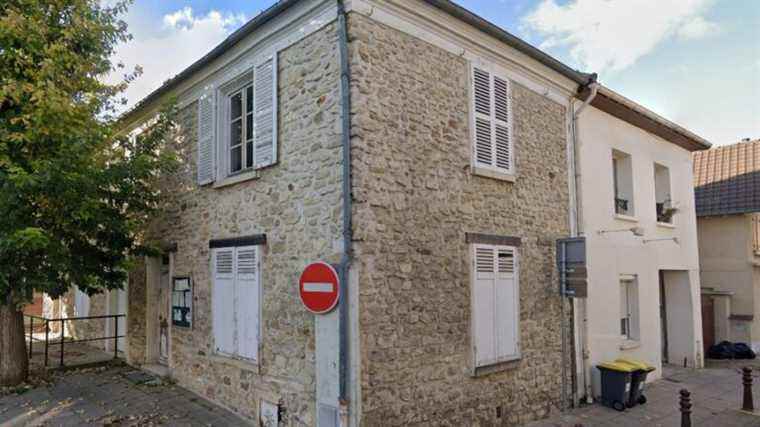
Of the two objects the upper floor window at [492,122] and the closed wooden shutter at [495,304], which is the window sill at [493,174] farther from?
the closed wooden shutter at [495,304]

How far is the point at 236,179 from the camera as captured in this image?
742 cm

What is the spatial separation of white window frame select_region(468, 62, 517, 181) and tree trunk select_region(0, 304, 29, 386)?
802 centimetres

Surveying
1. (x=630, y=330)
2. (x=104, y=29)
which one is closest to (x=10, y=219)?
(x=104, y=29)

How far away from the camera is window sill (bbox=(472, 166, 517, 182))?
7.13m

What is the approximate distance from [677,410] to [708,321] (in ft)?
24.1

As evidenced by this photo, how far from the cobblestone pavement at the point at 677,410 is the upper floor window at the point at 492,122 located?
13.2ft

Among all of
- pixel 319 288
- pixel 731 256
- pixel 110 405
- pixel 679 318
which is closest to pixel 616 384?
pixel 679 318

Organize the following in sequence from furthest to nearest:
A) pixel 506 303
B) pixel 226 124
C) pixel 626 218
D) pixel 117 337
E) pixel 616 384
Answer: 1. pixel 117 337
2. pixel 626 218
3. pixel 616 384
4. pixel 226 124
5. pixel 506 303

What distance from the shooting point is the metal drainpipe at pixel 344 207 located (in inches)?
214

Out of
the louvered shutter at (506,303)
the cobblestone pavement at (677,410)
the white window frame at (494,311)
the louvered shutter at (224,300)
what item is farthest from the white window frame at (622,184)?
the louvered shutter at (224,300)

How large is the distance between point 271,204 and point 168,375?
4.41 m

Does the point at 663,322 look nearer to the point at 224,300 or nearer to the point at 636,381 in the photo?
the point at 636,381

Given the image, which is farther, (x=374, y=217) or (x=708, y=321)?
(x=708, y=321)

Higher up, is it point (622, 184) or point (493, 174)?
point (622, 184)
